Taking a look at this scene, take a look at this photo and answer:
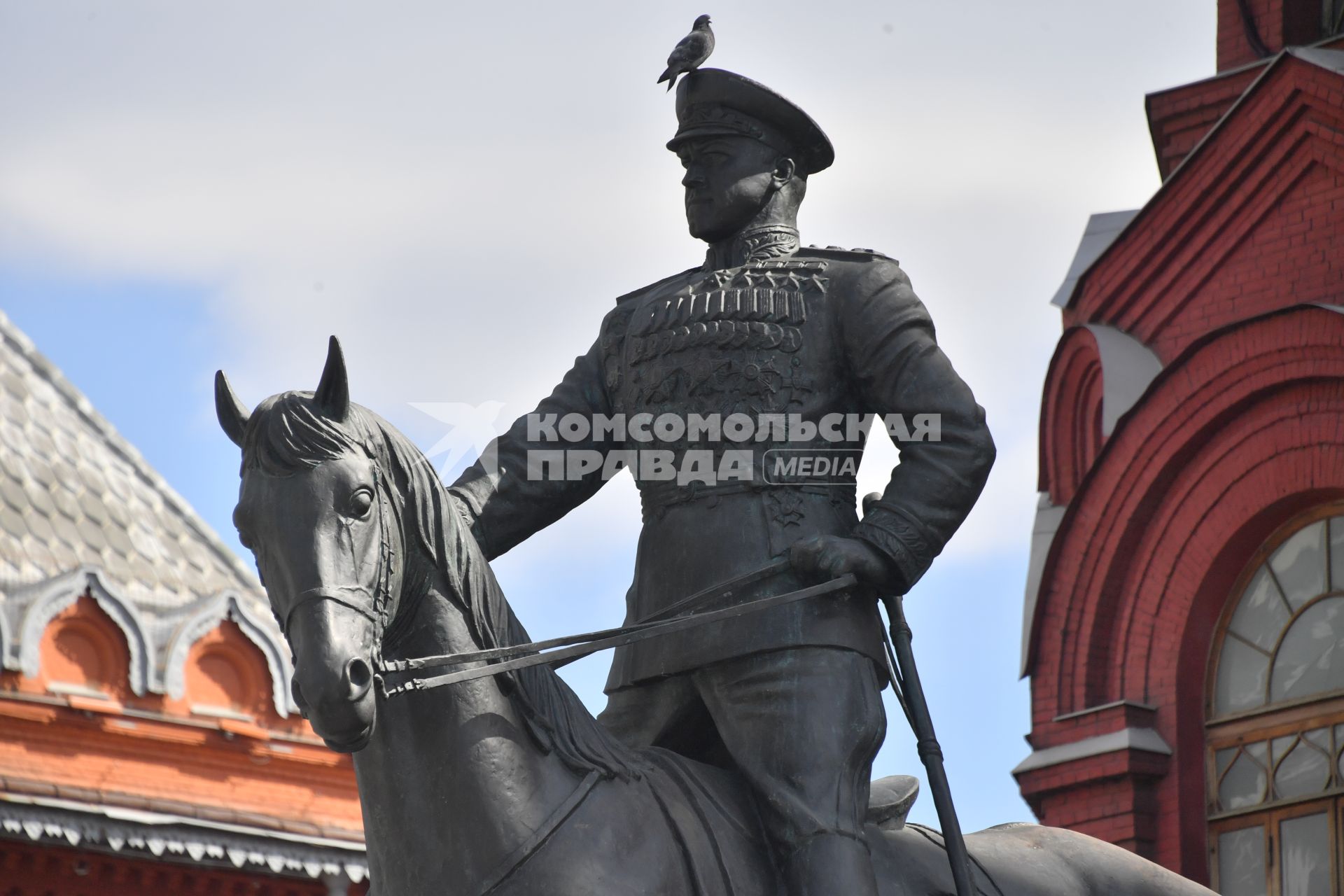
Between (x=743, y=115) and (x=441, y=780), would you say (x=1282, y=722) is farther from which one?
(x=441, y=780)

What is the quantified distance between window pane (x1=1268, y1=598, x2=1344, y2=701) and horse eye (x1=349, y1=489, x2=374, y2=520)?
439 inches

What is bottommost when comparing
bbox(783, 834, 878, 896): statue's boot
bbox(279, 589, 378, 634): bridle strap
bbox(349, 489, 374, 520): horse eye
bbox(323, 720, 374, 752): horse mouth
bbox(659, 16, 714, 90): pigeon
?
bbox(783, 834, 878, 896): statue's boot

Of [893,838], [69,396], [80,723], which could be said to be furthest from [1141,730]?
[893,838]

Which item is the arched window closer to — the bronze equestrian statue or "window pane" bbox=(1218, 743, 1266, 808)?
"window pane" bbox=(1218, 743, 1266, 808)

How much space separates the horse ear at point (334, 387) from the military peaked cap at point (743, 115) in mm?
1664

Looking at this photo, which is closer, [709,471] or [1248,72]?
[709,471]

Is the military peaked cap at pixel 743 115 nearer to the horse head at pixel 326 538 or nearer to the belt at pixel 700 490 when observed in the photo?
the belt at pixel 700 490

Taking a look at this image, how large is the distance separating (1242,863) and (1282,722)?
1009mm

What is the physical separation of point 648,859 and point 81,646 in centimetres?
1027

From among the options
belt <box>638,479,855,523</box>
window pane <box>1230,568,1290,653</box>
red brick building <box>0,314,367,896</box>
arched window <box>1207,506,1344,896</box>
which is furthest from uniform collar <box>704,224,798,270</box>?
window pane <box>1230,568,1290,653</box>

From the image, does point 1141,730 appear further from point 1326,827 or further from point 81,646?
point 81,646

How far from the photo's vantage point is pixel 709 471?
5.96 metres

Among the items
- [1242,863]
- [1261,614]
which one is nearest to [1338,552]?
[1261,614]

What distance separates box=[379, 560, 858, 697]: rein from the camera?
16.7 ft
